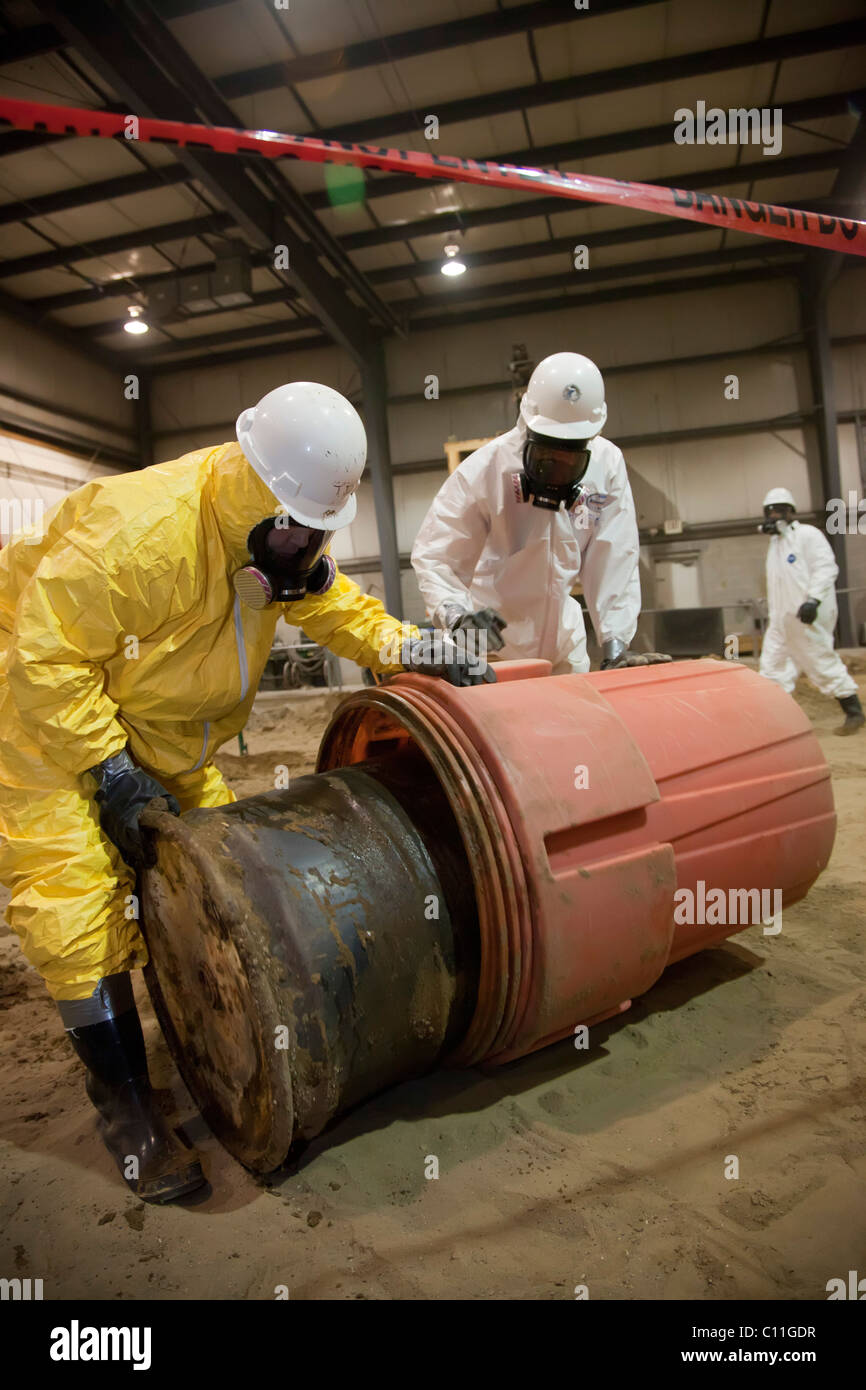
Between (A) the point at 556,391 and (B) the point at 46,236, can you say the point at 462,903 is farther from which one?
(B) the point at 46,236

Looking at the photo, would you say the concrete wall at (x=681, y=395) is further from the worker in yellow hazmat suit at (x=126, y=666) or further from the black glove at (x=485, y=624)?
the worker in yellow hazmat suit at (x=126, y=666)

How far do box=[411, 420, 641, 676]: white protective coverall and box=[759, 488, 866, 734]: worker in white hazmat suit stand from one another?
3.43 m

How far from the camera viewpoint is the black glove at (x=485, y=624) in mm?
2361

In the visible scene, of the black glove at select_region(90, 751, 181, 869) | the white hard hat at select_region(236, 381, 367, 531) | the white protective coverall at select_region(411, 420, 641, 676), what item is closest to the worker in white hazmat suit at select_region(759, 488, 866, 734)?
the white protective coverall at select_region(411, 420, 641, 676)

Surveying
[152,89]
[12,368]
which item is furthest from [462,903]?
[12,368]

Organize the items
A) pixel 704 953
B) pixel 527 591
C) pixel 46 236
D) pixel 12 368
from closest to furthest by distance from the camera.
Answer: pixel 704 953, pixel 527 591, pixel 46 236, pixel 12 368

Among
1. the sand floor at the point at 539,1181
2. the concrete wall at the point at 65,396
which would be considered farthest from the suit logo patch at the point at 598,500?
the concrete wall at the point at 65,396

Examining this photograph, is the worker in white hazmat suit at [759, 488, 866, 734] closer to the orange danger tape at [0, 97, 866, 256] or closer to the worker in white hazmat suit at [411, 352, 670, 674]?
the worker in white hazmat suit at [411, 352, 670, 674]

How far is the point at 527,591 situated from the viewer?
3.16 meters

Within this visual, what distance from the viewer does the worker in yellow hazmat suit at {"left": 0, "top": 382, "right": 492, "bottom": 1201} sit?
168cm

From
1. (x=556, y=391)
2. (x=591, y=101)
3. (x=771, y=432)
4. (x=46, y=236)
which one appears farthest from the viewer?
(x=771, y=432)

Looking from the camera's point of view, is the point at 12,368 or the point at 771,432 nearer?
the point at 12,368

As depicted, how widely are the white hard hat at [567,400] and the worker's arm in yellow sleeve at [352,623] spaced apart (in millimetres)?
958

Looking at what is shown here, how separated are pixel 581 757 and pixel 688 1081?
2.73 ft
